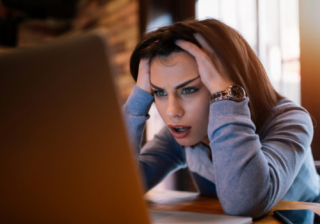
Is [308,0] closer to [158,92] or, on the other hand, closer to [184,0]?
[184,0]

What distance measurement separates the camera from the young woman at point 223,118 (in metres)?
0.64

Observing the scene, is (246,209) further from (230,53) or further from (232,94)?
(230,53)

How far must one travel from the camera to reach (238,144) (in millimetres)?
648

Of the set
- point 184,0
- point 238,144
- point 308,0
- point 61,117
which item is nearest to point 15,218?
point 61,117

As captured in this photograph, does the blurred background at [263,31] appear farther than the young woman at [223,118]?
Yes

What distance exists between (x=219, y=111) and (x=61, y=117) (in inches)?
20.6

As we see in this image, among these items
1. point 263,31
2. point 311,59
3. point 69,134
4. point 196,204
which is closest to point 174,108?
point 196,204

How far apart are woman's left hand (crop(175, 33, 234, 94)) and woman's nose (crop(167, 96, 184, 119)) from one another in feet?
0.38

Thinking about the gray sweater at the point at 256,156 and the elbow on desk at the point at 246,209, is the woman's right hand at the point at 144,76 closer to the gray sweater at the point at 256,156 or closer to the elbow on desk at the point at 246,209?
the gray sweater at the point at 256,156

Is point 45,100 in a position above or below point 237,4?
below

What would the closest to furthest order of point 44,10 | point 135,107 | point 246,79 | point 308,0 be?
point 246,79 → point 135,107 → point 308,0 → point 44,10

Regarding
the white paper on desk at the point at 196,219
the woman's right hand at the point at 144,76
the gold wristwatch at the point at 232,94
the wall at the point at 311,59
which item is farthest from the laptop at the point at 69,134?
the wall at the point at 311,59

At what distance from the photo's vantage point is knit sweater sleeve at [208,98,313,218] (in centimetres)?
62

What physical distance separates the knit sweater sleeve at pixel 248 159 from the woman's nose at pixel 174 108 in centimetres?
16
